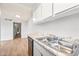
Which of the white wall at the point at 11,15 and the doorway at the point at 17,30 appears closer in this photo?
the white wall at the point at 11,15

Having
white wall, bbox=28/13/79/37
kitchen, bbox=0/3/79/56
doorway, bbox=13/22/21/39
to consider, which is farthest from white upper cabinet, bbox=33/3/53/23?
doorway, bbox=13/22/21/39

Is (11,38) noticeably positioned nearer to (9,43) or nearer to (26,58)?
(9,43)

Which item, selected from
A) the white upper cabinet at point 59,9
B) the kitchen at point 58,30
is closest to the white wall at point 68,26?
the kitchen at point 58,30

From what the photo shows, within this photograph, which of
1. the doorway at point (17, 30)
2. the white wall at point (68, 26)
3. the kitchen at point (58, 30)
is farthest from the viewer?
the doorway at point (17, 30)

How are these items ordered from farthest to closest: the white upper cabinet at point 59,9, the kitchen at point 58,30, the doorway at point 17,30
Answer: the doorway at point 17,30
the kitchen at point 58,30
the white upper cabinet at point 59,9

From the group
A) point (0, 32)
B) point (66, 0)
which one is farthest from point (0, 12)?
point (66, 0)

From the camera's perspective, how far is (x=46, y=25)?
1.96 meters

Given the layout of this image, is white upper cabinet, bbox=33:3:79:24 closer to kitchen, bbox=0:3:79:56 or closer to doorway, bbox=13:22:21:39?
kitchen, bbox=0:3:79:56

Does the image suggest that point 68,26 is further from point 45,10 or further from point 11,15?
point 11,15

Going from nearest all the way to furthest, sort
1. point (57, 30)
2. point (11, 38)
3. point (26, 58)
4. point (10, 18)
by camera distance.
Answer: point (26, 58)
point (10, 18)
point (11, 38)
point (57, 30)

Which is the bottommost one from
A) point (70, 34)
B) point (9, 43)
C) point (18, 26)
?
point (9, 43)

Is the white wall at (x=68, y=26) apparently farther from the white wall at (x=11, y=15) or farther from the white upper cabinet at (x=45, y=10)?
the white wall at (x=11, y=15)

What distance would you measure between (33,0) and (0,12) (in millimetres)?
659

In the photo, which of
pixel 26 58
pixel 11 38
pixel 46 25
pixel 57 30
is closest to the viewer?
pixel 26 58
